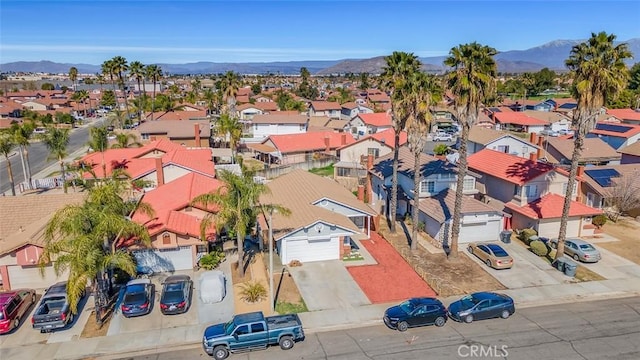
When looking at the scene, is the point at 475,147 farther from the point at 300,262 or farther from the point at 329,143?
the point at 300,262

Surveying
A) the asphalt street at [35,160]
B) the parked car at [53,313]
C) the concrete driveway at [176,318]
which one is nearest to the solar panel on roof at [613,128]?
the concrete driveway at [176,318]

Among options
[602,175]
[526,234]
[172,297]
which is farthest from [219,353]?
[602,175]

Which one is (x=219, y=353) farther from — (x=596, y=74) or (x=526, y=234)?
(x=596, y=74)

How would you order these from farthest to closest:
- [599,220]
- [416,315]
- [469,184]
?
1. [469,184]
2. [599,220]
3. [416,315]

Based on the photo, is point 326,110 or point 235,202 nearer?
point 235,202

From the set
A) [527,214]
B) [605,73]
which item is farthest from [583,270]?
[605,73]

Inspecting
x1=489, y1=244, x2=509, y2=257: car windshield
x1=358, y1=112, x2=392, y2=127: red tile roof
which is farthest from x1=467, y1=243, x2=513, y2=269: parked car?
x1=358, y1=112, x2=392, y2=127: red tile roof

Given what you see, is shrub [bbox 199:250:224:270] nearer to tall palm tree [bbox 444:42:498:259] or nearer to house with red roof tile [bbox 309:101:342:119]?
tall palm tree [bbox 444:42:498:259]
